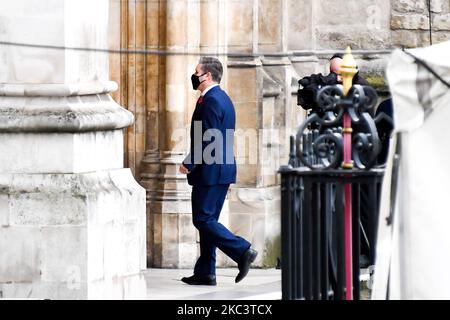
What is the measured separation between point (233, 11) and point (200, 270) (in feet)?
8.88

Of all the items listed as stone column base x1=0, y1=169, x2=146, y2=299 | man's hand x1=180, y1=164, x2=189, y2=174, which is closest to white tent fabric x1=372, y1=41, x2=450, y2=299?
stone column base x1=0, y1=169, x2=146, y2=299

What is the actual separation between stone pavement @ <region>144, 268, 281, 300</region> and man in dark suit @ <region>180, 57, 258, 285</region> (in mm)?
229

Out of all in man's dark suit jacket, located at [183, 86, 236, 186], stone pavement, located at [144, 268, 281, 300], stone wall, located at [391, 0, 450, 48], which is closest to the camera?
stone pavement, located at [144, 268, 281, 300]

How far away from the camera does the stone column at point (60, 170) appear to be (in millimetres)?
12344

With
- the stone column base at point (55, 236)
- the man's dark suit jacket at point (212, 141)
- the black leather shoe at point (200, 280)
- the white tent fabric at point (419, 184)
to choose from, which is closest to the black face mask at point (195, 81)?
the man's dark suit jacket at point (212, 141)

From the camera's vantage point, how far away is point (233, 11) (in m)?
16.8

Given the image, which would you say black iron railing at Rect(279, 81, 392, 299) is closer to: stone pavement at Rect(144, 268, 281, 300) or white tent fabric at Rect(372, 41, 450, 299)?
white tent fabric at Rect(372, 41, 450, 299)

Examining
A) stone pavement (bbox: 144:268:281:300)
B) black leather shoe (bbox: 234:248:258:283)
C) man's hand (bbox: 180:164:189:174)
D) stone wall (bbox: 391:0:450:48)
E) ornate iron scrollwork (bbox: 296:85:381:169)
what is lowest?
stone pavement (bbox: 144:268:281:300)

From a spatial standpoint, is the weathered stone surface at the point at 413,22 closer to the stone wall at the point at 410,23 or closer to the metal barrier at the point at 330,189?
the stone wall at the point at 410,23

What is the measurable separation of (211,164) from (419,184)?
5.25m

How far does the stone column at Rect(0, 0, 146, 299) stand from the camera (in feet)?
40.5

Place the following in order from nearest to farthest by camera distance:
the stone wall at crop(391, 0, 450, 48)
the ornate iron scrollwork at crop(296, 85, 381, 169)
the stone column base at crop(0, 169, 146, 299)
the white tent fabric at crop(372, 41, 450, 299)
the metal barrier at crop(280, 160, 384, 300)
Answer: the white tent fabric at crop(372, 41, 450, 299), the ornate iron scrollwork at crop(296, 85, 381, 169), the metal barrier at crop(280, 160, 384, 300), the stone column base at crop(0, 169, 146, 299), the stone wall at crop(391, 0, 450, 48)

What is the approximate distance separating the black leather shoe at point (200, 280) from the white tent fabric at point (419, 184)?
209 inches

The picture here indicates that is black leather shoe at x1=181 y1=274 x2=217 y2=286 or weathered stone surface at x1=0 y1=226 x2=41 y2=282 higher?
weathered stone surface at x1=0 y1=226 x2=41 y2=282
